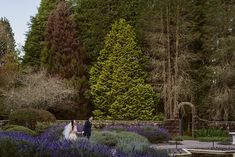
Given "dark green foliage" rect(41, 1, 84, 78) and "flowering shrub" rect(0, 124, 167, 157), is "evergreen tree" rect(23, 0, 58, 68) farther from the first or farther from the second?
"flowering shrub" rect(0, 124, 167, 157)

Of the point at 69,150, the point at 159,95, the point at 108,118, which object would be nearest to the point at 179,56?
the point at 159,95

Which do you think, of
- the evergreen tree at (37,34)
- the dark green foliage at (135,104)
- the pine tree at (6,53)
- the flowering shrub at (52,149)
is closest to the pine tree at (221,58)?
the dark green foliage at (135,104)

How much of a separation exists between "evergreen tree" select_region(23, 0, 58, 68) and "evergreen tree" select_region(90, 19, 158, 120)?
7787 millimetres

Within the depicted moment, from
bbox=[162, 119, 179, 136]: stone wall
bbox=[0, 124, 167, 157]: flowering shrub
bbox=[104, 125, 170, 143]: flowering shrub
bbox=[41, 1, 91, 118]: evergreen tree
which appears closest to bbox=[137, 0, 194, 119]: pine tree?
bbox=[41, 1, 91, 118]: evergreen tree

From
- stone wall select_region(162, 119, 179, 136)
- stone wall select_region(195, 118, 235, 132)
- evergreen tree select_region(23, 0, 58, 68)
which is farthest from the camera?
evergreen tree select_region(23, 0, 58, 68)

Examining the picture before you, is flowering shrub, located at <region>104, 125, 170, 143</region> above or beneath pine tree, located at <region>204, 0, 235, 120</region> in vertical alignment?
beneath

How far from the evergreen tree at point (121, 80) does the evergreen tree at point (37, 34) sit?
7787mm

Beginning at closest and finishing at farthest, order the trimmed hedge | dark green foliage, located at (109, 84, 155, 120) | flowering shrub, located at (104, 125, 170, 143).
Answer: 1. flowering shrub, located at (104, 125, 170, 143)
2. the trimmed hedge
3. dark green foliage, located at (109, 84, 155, 120)

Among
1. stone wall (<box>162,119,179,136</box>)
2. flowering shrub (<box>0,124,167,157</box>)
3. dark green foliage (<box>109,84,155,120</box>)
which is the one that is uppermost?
dark green foliage (<box>109,84,155,120</box>)

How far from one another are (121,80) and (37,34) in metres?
12.0

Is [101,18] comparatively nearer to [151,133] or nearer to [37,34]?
[37,34]

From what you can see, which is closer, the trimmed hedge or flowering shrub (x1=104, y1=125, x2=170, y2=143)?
flowering shrub (x1=104, y1=125, x2=170, y2=143)

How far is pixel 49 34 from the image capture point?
1844 inches

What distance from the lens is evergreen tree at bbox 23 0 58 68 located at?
49.8 m
